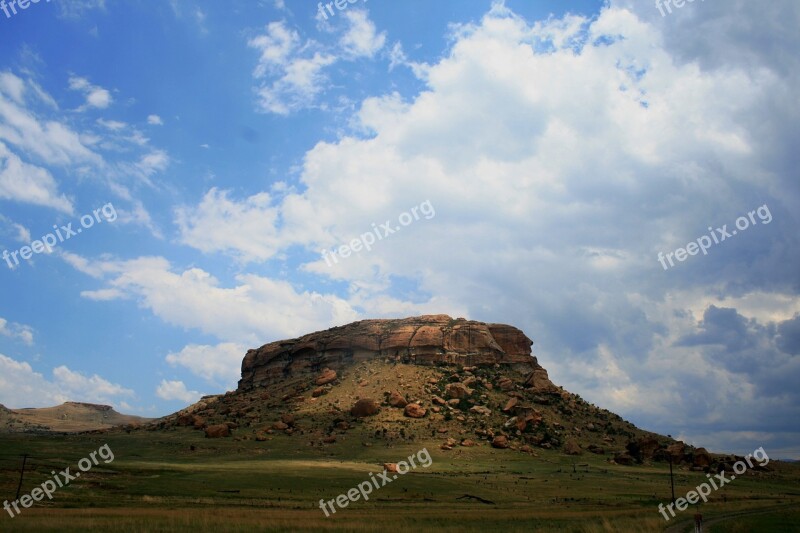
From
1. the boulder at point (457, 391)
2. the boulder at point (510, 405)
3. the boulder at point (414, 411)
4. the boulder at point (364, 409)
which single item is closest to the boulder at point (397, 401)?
the boulder at point (414, 411)

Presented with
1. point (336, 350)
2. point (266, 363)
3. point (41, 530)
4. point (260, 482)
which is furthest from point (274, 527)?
point (266, 363)

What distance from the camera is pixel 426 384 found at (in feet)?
354

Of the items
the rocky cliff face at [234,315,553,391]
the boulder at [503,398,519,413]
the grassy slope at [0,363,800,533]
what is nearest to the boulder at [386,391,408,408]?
the grassy slope at [0,363,800,533]

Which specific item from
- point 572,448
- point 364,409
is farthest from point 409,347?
point 572,448

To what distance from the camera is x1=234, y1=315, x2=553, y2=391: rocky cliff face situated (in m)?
118

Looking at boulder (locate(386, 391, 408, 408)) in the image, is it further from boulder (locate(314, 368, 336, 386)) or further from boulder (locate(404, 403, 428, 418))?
boulder (locate(314, 368, 336, 386))

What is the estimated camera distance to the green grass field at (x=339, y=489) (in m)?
31.9

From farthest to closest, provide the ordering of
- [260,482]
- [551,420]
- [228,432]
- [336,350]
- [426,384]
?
[336,350]
[426,384]
[551,420]
[228,432]
[260,482]

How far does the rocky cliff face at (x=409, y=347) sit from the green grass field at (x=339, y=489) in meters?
33.8

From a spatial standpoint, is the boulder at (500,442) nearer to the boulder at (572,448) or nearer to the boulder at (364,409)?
the boulder at (572,448)

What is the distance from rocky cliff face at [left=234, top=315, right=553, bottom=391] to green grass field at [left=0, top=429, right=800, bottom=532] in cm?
3381

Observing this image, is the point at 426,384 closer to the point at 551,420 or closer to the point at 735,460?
the point at 551,420

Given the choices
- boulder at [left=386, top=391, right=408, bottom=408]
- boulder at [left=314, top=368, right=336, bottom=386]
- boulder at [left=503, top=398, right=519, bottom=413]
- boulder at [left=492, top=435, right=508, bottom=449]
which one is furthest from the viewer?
boulder at [left=314, top=368, right=336, bottom=386]

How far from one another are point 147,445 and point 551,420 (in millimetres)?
66184
